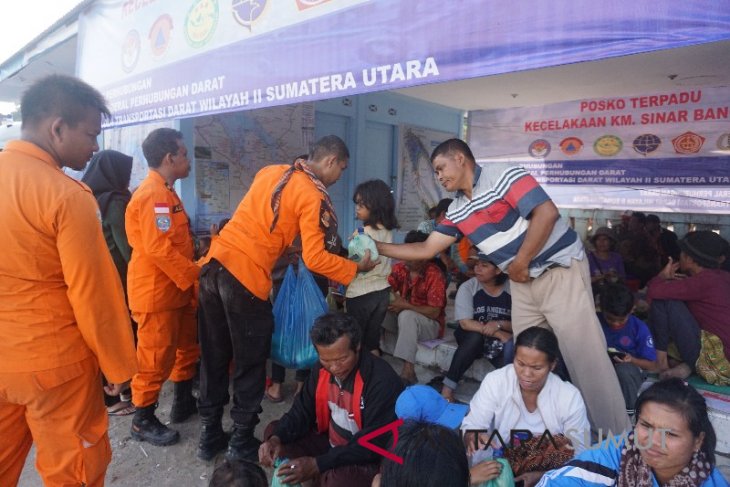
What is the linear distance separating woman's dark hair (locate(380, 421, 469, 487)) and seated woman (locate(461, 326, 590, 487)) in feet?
2.80

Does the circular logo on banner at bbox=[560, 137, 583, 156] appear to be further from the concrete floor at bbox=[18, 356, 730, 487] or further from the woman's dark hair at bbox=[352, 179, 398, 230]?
the concrete floor at bbox=[18, 356, 730, 487]

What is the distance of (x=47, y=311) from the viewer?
68.4 inches

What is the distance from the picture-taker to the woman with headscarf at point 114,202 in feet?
10.9

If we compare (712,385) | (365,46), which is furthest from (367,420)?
(712,385)

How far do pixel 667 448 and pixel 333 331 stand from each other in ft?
4.36

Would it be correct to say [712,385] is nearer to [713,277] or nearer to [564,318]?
[713,277]

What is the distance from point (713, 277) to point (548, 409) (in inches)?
62.0

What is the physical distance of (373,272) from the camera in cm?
344

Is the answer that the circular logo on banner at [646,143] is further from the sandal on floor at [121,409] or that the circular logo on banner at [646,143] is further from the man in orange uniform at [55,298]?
the sandal on floor at [121,409]

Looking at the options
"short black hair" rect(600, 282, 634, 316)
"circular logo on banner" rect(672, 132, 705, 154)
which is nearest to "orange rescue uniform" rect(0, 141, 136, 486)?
"short black hair" rect(600, 282, 634, 316)

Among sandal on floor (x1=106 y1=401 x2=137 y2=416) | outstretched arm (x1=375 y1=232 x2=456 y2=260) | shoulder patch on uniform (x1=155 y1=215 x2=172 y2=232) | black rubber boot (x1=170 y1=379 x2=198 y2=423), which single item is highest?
shoulder patch on uniform (x1=155 y1=215 x2=172 y2=232)

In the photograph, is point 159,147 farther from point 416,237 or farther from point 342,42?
point 416,237

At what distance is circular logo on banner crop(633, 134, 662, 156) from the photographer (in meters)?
5.50

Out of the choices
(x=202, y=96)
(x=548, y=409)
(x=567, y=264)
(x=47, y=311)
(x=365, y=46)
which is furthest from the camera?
(x=202, y=96)
